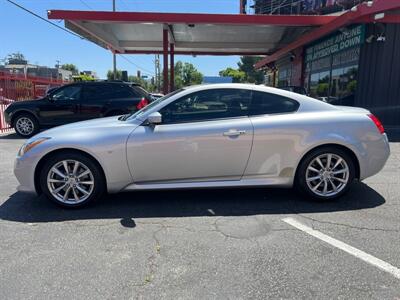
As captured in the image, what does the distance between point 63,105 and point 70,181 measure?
21.1ft

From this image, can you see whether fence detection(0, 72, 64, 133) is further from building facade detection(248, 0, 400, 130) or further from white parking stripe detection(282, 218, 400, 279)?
building facade detection(248, 0, 400, 130)

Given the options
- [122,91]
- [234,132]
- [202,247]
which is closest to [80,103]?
[122,91]

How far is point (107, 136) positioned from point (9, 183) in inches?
93.4

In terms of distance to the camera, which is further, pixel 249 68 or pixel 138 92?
pixel 249 68

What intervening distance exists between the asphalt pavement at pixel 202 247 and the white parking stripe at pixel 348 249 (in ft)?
0.06

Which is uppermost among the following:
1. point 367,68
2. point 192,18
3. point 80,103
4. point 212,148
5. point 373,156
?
point 192,18

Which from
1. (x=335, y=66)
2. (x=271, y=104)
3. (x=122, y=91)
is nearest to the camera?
(x=271, y=104)

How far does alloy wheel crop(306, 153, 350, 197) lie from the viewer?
447 centimetres

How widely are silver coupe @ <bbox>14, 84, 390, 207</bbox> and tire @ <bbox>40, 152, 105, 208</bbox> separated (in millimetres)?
12

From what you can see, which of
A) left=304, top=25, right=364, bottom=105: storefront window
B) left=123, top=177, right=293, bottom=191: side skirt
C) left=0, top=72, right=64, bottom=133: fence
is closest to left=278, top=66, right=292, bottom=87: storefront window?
left=304, top=25, right=364, bottom=105: storefront window

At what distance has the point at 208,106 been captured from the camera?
4.41 m

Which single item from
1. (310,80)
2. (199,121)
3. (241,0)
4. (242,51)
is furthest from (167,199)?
(241,0)

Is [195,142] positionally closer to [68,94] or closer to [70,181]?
[70,181]

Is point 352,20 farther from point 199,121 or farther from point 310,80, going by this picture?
point 199,121
